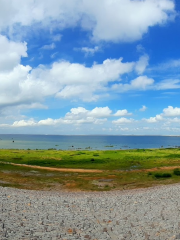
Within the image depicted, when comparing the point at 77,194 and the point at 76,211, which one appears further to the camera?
the point at 77,194

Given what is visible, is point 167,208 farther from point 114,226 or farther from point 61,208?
point 61,208

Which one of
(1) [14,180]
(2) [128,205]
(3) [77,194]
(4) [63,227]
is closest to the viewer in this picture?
(4) [63,227]

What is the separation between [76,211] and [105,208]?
310 cm

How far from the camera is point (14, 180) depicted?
39.3 metres

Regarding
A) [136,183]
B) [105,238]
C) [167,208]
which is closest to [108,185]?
[136,183]

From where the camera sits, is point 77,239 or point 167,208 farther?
point 167,208

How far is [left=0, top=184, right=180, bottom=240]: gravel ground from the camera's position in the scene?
15930mm

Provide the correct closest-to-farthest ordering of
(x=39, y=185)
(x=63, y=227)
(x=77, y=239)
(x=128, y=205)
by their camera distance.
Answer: (x=77, y=239) < (x=63, y=227) < (x=128, y=205) < (x=39, y=185)

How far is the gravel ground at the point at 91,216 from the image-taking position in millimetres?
15930

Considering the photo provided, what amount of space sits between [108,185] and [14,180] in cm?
1694

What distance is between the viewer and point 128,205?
23719 millimetres

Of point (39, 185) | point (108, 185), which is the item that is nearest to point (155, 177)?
point (108, 185)

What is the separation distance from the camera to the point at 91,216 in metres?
20.2

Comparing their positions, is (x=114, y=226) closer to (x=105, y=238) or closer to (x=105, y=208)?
(x=105, y=238)
